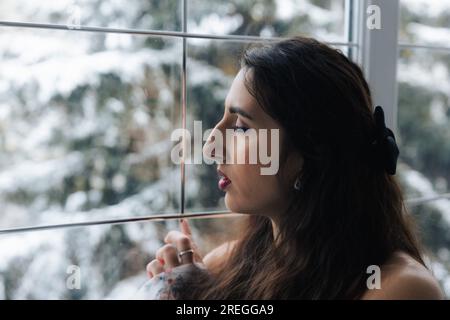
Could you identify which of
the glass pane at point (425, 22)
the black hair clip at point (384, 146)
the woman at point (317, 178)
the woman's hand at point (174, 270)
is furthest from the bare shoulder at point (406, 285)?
the glass pane at point (425, 22)

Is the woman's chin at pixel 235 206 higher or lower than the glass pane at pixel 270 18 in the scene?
lower

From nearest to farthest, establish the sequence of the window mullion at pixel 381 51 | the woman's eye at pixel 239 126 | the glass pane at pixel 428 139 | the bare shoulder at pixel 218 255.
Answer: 1. the woman's eye at pixel 239 126
2. the bare shoulder at pixel 218 255
3. the window mullion at pixel 381 51
4. the glass pane at pixel 428 139

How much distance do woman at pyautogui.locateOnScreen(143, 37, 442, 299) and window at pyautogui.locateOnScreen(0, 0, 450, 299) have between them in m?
0.22

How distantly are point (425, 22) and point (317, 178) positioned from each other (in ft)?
2.72

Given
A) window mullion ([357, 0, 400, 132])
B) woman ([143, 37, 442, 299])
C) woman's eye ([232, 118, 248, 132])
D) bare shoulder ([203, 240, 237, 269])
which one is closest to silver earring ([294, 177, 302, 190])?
woman ([143, 37, 442, 299])

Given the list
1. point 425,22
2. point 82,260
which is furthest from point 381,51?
point 82,260

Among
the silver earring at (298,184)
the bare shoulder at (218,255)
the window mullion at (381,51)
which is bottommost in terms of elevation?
the bare shoulder at (218,255)

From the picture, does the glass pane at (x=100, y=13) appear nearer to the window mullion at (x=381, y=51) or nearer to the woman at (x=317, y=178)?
the woman at (x=317, y=178)

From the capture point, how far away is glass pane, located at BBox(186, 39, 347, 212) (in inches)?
56.2

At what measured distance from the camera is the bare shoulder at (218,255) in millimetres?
1374

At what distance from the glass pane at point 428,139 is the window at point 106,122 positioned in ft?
0.89

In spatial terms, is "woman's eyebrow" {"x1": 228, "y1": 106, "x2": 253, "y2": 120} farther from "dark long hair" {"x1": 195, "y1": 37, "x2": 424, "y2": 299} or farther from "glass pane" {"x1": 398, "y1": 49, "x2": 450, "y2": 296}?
"glass pane" {"x1": 398, "y1": 49, "x2": 450, "y2": 296}

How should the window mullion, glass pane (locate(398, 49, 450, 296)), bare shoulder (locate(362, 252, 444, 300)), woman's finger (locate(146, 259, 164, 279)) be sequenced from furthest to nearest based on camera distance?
glass pane (locate(398, 49, 450, 296)) < the window mullion < woman's finger (locate(146, 259, 164, 279)) < bare shoulder (locate(362, 252, 444, 300))

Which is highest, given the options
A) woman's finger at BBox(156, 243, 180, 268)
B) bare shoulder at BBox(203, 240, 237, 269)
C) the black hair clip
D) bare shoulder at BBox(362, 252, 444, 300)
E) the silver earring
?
the black hair clip
